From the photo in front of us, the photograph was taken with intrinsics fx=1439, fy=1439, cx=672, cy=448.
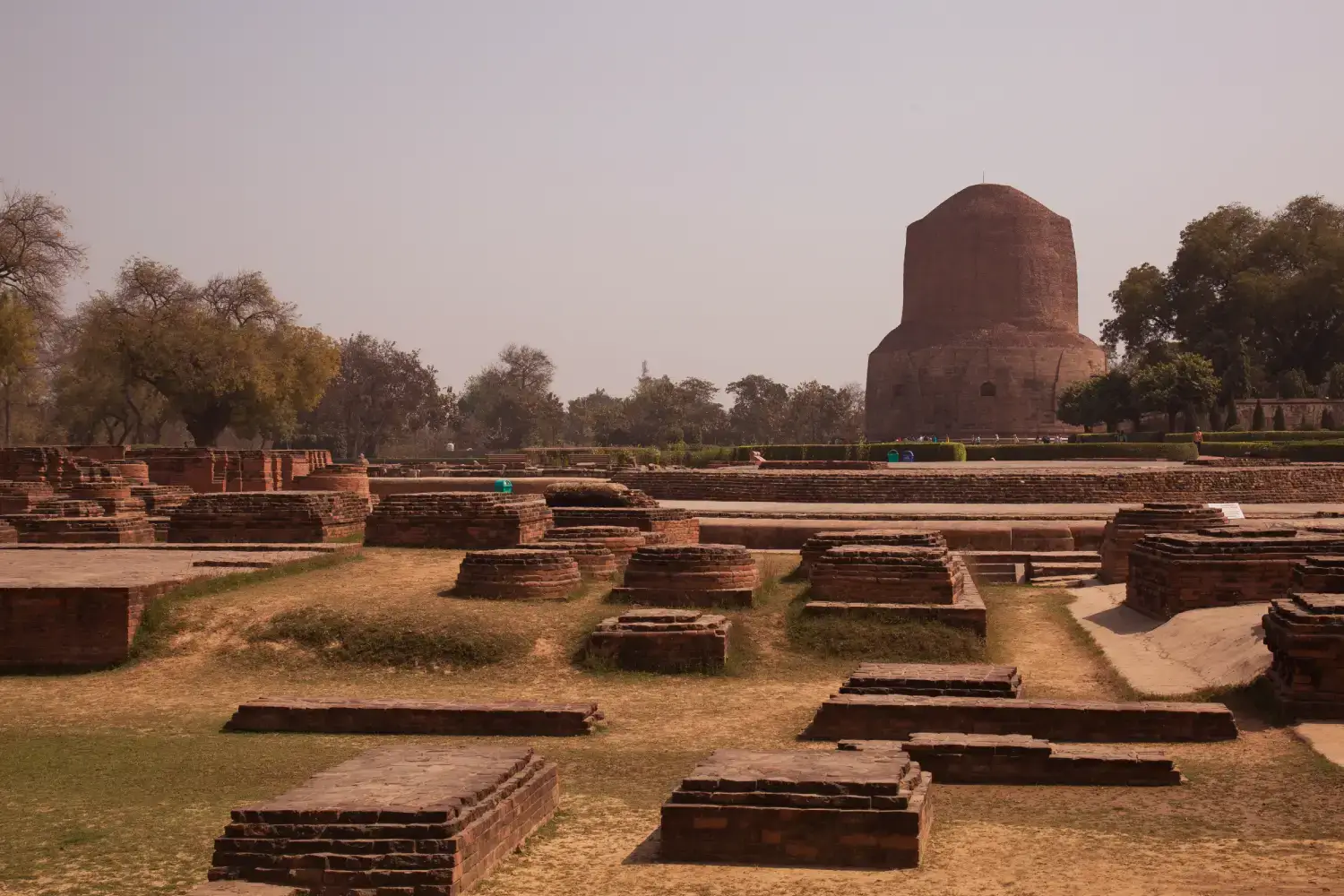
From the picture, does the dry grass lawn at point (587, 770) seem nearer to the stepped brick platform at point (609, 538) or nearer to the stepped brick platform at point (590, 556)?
the stepped brick platform at point (590, 556)

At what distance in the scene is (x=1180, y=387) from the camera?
3859 cm

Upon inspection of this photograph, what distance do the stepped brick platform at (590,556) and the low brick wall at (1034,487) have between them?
868cm

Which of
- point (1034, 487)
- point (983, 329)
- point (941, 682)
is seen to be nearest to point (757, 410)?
point (983, 329)

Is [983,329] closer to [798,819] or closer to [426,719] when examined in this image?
[426,719]

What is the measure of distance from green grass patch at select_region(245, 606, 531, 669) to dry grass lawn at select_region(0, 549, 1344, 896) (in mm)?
37

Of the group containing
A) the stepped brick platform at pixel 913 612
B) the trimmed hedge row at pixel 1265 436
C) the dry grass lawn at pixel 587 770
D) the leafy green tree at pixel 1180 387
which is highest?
the leafy green tree at pixel 1180 387

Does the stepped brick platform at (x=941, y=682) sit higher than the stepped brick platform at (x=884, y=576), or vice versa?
the stepped brick platform at (x=884, y=576)

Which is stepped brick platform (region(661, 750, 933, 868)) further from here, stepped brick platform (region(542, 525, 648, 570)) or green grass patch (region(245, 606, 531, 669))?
stepped brick platform (region(542, 525, 648, 570))

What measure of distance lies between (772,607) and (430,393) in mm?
49954

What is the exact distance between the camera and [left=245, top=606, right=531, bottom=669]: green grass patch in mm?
7328

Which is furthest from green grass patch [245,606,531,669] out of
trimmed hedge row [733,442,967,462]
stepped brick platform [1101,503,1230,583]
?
trimmed hedge row [733,442,967,462]

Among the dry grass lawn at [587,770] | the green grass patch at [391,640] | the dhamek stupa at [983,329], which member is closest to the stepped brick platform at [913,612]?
the dry grass lawn at [587,770]

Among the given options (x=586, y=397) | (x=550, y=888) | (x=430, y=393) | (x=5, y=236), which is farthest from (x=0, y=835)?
(x=586, y=397)

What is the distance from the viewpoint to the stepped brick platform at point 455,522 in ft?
32.3
